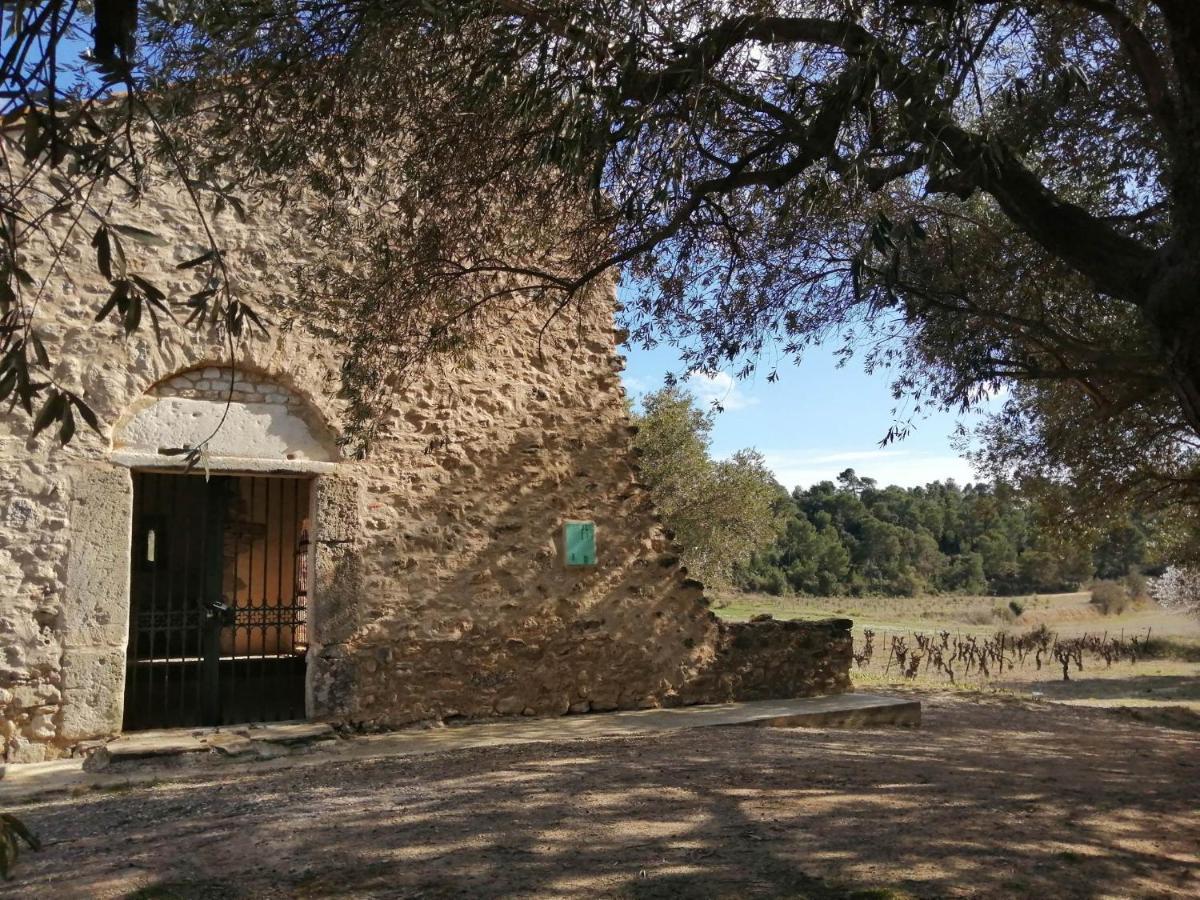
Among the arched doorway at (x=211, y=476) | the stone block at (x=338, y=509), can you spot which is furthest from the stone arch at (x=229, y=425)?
the stone block at (x=338, y=509)

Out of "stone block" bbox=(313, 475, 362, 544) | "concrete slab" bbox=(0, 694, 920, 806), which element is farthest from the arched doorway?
"concrete slab" bbox=(0, 694, 920, 806)

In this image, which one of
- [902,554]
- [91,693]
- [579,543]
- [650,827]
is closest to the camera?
[650,827]

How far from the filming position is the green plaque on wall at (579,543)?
852 centimetres

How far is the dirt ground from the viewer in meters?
3.88

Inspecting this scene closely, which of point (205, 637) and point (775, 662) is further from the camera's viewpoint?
point (775, 662)

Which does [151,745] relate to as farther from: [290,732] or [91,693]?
[290,732]

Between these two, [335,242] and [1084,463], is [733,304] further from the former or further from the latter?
[1084,463]

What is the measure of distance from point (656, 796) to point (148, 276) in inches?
208

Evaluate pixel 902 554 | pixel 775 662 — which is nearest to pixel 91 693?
pixel 775 662

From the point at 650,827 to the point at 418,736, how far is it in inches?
136

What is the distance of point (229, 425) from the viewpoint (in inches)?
298

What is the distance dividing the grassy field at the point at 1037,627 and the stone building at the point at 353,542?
6.37 ft

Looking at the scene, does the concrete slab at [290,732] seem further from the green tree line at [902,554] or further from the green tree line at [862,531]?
the green tree line at [902,554]

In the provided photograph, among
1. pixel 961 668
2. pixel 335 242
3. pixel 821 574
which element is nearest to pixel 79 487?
pixel 335 242
